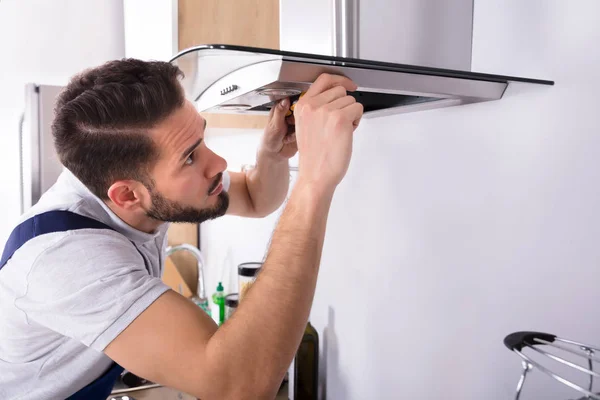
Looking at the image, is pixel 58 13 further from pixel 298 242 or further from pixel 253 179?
pixel 298 242

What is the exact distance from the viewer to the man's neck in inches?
36.4

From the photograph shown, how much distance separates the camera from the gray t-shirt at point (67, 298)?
2.30ft

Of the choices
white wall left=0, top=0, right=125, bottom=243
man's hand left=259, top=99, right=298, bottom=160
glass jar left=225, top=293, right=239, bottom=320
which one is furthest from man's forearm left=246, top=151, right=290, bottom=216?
white wall left=0, top=0, right=125, bottom=243

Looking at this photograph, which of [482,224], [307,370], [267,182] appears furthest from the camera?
[307,370]

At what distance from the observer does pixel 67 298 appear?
71 cm

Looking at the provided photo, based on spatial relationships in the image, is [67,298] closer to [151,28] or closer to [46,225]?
[46,225]

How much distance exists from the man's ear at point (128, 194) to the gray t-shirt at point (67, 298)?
2.1 inches

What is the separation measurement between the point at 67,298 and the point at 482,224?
702 millimetres

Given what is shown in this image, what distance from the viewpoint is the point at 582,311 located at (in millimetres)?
751

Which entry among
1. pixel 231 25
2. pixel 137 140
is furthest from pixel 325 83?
pixel 231 25

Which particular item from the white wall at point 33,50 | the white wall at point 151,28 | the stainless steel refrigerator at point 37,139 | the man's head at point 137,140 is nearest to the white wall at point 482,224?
the man's head at point 137,140

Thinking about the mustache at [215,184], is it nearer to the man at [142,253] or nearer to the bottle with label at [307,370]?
the man at [142,253]

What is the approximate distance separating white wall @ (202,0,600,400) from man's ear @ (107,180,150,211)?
54cm

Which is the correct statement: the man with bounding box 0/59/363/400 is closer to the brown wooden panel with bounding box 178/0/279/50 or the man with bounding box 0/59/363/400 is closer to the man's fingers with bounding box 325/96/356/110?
the man's fingers with bounding box 325/96/356/110
